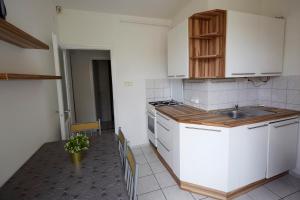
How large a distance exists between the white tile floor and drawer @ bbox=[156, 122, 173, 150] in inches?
17.1

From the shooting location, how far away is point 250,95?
91.7 inches

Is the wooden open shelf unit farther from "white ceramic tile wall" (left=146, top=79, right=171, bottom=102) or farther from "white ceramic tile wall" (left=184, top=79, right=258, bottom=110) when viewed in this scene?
"white ceramic tile wall" (left=146, top=79, right=171, bottom=102)

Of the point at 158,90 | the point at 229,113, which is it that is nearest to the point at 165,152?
the point at 229,113

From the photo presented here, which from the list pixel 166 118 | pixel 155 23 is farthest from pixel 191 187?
pixel 155 23

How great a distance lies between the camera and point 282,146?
1861 millimetres

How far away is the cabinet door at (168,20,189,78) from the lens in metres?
1.99

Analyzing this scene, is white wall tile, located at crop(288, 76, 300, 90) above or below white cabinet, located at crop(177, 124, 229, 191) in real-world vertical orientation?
above

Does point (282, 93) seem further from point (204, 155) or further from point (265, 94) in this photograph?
point (204, 155)

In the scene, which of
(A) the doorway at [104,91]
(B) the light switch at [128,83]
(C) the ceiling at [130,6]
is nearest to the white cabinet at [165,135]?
(B) the light switch at [128,83]

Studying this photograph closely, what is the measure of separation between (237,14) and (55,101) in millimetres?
2462

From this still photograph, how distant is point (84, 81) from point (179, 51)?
2916 millimetres

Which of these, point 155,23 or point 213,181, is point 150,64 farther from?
point 213,181

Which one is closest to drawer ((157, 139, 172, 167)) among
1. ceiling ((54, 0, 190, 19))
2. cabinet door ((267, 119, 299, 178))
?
cabinet door ((267, 119, 299, 178))

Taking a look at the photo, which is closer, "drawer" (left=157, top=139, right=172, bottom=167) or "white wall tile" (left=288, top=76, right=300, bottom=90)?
"white wall tile" (left=288, top=76, right=300, bottom=90)
